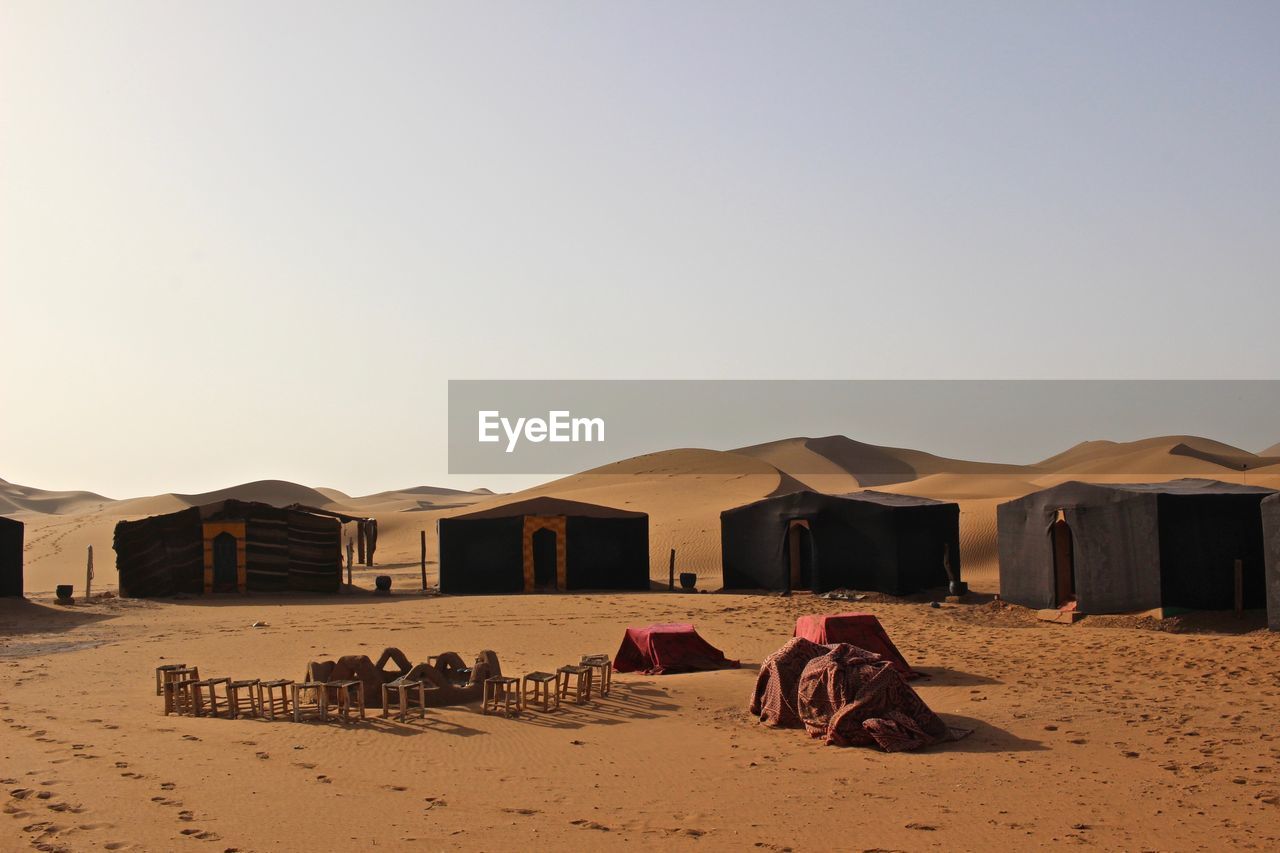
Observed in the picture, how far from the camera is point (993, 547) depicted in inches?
1505

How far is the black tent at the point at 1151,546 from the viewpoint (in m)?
19.4

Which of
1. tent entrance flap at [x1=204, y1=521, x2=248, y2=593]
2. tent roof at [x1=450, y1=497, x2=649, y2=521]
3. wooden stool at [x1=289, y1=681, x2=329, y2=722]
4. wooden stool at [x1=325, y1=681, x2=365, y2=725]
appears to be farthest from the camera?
tent roof at [x1=450, y1=497, x2=649, y2=521]

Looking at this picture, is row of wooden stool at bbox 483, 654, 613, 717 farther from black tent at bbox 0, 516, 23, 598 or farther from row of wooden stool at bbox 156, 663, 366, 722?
black tent at bbox 0, 516, 23, 598

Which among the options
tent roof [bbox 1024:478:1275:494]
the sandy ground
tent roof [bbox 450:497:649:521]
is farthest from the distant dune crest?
the sandy ground

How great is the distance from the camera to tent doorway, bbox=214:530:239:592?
101 ft

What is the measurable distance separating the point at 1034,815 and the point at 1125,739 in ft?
9.77

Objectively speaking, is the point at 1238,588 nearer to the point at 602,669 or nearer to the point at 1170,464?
the point at 602,669

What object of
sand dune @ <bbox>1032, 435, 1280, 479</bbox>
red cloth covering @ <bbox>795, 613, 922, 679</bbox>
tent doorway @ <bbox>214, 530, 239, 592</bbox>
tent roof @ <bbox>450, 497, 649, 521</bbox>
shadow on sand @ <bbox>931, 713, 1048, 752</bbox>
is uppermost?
sand dune @ <bbox>1032, 435, 1280, 479</bbox>

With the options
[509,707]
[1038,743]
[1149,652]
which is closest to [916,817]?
[1038,743]

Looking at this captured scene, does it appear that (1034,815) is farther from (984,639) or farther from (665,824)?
(984,639)

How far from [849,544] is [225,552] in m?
16.0

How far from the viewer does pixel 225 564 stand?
102 ft

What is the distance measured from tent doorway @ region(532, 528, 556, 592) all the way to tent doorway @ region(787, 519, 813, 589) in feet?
20.7

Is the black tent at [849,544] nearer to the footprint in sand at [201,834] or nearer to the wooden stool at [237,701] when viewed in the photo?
the wooden stool at [237,701]
